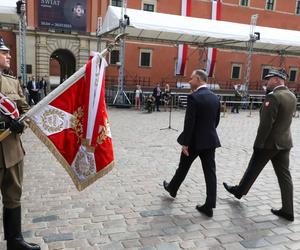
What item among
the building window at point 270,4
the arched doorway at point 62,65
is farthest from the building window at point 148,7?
the building window at point 270,4

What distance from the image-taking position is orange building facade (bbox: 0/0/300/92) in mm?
27469

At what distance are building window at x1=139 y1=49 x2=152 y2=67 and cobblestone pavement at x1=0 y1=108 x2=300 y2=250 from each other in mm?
25491

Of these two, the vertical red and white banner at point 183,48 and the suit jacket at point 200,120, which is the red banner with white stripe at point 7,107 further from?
the vertical red and white banner at point 183,48

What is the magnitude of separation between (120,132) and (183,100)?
12.1 meters

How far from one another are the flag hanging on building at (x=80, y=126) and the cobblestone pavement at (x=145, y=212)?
748 mm

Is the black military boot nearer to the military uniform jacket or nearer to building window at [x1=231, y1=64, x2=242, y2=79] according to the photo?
the military uniform jacket

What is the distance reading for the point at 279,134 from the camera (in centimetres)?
419

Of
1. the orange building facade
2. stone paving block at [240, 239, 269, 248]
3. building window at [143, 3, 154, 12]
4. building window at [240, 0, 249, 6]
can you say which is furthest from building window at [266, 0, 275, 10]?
stone paving block at [240, 239, 269, 248]

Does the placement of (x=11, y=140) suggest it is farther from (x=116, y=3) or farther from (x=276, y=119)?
(x=116, y=3)

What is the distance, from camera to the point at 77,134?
334cm

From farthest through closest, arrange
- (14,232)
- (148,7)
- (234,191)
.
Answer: (148,7) < (234,191) < (14,232)

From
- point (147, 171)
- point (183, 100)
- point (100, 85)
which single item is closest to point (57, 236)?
point (100, 85)

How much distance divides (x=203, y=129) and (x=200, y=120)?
0.41 feet

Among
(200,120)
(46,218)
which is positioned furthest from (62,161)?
(200,120)
